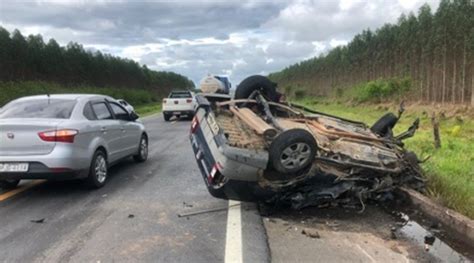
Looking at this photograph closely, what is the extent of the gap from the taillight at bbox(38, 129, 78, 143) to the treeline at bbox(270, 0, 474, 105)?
2608 centimetres

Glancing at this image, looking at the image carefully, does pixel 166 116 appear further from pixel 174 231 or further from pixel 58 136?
pixel 174 231

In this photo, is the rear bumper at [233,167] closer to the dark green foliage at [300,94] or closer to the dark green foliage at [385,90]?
the dark green foliage at [385,90]

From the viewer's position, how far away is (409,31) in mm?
40406

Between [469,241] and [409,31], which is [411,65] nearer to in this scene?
[409,31]

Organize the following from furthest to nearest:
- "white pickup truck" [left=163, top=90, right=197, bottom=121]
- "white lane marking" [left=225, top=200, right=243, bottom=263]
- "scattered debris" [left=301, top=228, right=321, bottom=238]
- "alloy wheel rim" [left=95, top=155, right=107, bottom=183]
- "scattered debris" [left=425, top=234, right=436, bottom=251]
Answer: "white pickup truck" [left=163, top=90, right=197, bottom=121] → "alloy wheel rim" [left=95, top=155, right=107, bottom=183] → "scattered debris" [left=301, top=228, right=321, bottom=238] → "scattered debris" [left=425, top=234, right=436, bottom=251] → "white lane marking" [left=225, top=200, right=243, bottom=263]

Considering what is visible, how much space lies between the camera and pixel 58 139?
7.12m

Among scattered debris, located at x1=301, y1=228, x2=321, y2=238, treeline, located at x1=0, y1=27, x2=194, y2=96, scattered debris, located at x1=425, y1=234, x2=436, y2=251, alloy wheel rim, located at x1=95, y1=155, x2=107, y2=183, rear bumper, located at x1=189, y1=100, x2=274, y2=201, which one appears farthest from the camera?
treeline, located at x1=0, y1=27, x2=194, y2=96

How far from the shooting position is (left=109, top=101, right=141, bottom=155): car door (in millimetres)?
9366

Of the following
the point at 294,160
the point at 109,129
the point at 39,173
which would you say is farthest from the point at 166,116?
the point at 294,160

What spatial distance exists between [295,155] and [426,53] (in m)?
33.5

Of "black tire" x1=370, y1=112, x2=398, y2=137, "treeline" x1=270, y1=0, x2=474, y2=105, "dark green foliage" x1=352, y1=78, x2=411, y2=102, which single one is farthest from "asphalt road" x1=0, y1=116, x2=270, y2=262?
"dark green foliage" x1=352, y1=78, x2=411, y2=102

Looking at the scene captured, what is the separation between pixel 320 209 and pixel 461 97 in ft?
90.5

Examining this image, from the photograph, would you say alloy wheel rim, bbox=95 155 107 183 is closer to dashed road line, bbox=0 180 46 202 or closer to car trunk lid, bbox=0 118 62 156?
car trunk lid, bbox=0 118 62 156

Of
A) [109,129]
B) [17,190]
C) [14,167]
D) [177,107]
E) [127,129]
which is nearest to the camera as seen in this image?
[14,167]
